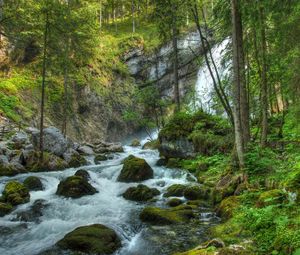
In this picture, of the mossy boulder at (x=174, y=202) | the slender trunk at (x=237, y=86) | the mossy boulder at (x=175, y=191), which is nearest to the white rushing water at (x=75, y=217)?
the mossy boulder at (x=175, y=191)

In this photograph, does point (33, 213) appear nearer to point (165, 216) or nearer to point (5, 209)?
point (5, 209)

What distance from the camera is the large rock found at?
23016 millimetres

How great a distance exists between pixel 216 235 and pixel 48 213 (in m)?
6.37

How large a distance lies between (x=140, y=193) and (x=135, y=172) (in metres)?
3.37

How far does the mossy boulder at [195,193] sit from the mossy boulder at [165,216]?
1.99 metres

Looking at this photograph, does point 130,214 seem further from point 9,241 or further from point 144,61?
point 144,61

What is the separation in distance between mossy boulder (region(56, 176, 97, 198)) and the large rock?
27.2 ft

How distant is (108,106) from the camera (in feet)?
129

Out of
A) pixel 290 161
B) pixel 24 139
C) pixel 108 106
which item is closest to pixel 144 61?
pixel 108 106

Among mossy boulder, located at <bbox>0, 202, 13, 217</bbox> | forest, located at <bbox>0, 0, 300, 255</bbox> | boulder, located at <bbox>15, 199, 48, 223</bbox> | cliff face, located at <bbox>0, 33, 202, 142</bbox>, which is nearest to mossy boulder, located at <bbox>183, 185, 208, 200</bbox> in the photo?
forest, located at <bbox>0, 0, 300, 255</bbox>

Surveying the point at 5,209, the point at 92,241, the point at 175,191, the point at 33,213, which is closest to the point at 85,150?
the point at 175,191

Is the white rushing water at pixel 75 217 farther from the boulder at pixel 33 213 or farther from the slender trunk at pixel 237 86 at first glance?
the slender trunk at pixel 237 86

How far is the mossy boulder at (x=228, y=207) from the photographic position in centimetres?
1044

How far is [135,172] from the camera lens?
1806cm
